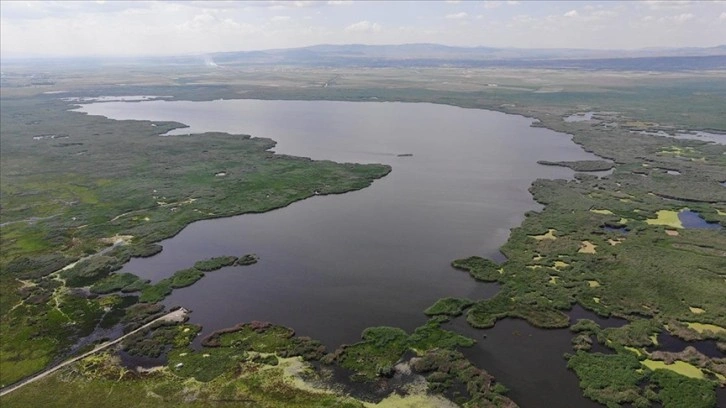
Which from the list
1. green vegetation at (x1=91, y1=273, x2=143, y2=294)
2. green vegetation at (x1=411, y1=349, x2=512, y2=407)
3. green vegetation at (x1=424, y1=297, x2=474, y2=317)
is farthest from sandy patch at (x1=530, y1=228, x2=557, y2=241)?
green vegetation at (x1=91, y1=273, x2=143, y2=294)

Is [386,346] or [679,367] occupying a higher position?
[679,367]

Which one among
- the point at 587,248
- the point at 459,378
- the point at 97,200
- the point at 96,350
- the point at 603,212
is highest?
the point at 603,212

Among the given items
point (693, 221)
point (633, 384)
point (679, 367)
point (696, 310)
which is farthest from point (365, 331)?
point (693, 221)

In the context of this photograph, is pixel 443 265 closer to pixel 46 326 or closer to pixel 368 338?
pixel 368 338

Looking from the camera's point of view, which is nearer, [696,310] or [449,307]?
[696,310]

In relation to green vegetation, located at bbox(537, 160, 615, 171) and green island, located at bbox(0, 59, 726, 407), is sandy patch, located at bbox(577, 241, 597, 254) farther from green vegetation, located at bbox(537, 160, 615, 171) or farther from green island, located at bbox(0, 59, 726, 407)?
green vegetation, located at bbox(537, 160, 615, 171)

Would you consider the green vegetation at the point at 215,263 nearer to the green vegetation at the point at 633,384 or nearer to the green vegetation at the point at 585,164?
the green vegetation at the point at 633,384

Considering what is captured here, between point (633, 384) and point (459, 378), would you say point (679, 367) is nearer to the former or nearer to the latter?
point (633, 384)
